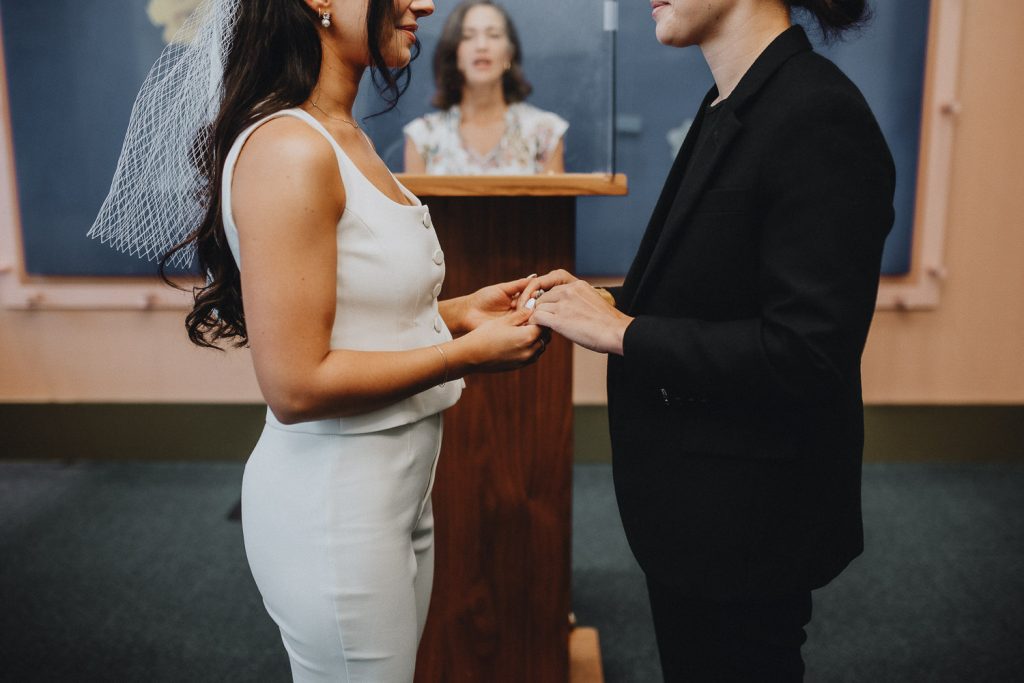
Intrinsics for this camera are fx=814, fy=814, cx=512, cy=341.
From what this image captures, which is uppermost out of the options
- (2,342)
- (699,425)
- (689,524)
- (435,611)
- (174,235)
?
(174,235)

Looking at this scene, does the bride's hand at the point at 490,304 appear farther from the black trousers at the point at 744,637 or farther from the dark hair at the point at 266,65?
the black trousers at the point at 744,637

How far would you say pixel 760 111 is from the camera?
3.53 ft

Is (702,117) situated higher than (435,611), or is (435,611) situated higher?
(702,117)

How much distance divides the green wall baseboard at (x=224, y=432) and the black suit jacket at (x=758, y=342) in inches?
96.9

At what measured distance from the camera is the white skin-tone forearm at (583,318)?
1.17m

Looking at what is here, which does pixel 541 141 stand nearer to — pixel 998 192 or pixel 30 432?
pixel 998 192

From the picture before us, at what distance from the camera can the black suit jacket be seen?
1.00 m

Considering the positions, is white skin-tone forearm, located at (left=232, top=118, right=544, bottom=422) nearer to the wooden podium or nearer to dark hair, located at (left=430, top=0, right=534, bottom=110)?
the wooden podium

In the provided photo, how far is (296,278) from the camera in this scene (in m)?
0.99

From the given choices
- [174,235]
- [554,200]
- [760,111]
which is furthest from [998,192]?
[174,235]

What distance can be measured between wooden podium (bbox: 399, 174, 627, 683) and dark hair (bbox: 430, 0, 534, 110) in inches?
45.8

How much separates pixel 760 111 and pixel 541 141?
152 cm

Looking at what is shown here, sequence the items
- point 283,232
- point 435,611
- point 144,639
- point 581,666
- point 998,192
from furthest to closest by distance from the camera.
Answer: point 998,192
point 144,639
point 581,666
point 435,611
point 283,232

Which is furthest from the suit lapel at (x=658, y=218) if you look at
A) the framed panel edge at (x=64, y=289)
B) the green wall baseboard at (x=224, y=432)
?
the framed panel edge at (x=64, y=289)
